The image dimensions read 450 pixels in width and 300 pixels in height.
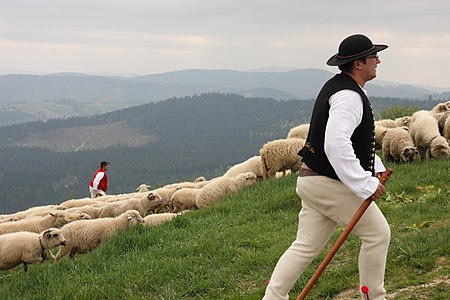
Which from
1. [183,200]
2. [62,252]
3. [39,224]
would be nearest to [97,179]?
[183,200]

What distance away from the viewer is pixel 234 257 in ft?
23.0

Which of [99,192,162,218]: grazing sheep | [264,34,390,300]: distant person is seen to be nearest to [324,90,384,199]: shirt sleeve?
[264,34,390,300]: distant person

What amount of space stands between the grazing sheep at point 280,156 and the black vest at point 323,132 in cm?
872

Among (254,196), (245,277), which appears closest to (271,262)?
(245,277)

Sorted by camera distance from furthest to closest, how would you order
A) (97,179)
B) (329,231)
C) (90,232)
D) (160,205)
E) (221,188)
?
(97,179), (160,205), (221,188), (90,232), (329,231)

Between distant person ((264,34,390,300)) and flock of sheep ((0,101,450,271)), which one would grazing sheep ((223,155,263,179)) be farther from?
distant person ((264,34,390,300))

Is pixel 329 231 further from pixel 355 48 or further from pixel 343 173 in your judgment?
pixel 355 48

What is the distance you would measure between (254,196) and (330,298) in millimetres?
5057

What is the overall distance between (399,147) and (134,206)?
6.67 meters

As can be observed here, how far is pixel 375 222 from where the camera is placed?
4.23 m

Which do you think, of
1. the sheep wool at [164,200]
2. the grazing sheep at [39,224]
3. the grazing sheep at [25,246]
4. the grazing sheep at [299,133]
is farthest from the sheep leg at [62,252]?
the grazing sheep at [299,133]

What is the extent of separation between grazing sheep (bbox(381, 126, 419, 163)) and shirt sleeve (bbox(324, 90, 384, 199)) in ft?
26.8

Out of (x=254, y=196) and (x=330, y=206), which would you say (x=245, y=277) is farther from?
(x=254, y=196)

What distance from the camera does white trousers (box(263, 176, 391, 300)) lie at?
167 inches
